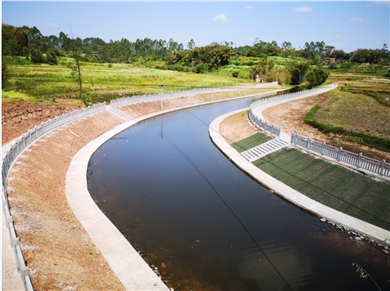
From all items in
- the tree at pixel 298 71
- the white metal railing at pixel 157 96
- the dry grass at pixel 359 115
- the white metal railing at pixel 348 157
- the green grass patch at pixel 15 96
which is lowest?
the white metal railing at pixel 348 157

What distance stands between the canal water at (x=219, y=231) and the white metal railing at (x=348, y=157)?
6000 mm

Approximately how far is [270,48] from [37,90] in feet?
412

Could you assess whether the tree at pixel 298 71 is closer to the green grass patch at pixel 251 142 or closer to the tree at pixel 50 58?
the green grass patch at pixel 251 142

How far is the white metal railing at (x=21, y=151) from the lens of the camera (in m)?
9.59

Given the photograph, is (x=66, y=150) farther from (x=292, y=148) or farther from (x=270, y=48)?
(x=270, y=48)

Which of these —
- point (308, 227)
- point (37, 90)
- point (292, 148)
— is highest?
point (37, 90)

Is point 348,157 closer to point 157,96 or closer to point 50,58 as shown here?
point 157,96

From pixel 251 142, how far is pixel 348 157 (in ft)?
33.4

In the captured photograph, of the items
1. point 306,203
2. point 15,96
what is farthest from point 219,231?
point 15,96

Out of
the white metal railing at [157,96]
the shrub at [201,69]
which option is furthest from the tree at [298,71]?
the shrub at [201,69]

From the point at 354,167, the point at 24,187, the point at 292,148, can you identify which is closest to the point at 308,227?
the point at 354,167

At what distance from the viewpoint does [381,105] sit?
43.6 metres

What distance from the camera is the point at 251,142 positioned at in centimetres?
2978

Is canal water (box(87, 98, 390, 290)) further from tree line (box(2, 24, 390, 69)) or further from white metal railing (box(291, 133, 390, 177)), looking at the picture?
tree line (box(2, 24, 390, 69))
